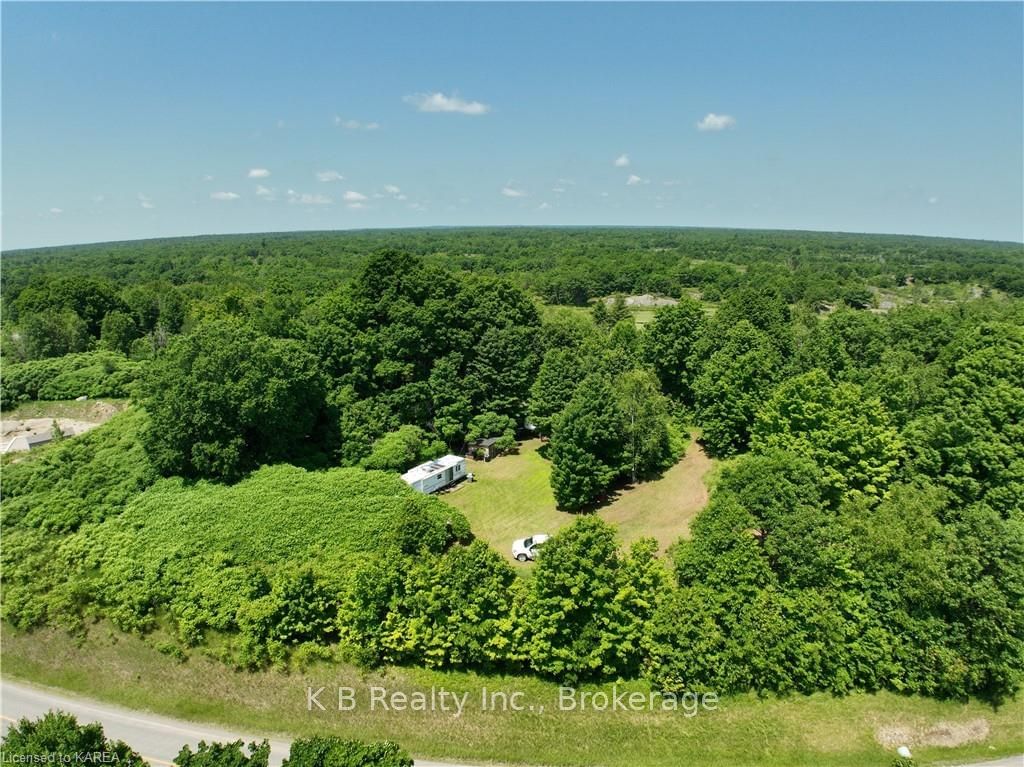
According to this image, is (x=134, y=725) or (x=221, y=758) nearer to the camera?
(x=221, y=758)

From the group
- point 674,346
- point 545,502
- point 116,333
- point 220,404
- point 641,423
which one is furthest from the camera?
point 116,333

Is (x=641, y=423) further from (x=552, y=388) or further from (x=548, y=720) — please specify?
(x=548, y=720)

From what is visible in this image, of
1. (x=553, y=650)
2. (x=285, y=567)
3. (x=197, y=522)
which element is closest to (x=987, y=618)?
(x=553, y=650)

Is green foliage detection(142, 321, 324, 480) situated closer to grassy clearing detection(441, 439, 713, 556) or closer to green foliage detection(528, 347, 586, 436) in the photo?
grassy clearing detection(441, 439, 713, 556)

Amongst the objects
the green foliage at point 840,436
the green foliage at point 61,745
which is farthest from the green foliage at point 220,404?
the green foliage at point 840,436

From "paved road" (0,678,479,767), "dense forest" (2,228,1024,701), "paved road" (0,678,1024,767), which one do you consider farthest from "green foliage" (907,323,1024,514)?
"paved road" (0,678,479,767)

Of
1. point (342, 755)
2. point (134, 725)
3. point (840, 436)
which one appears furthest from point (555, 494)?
point (134, 725)
